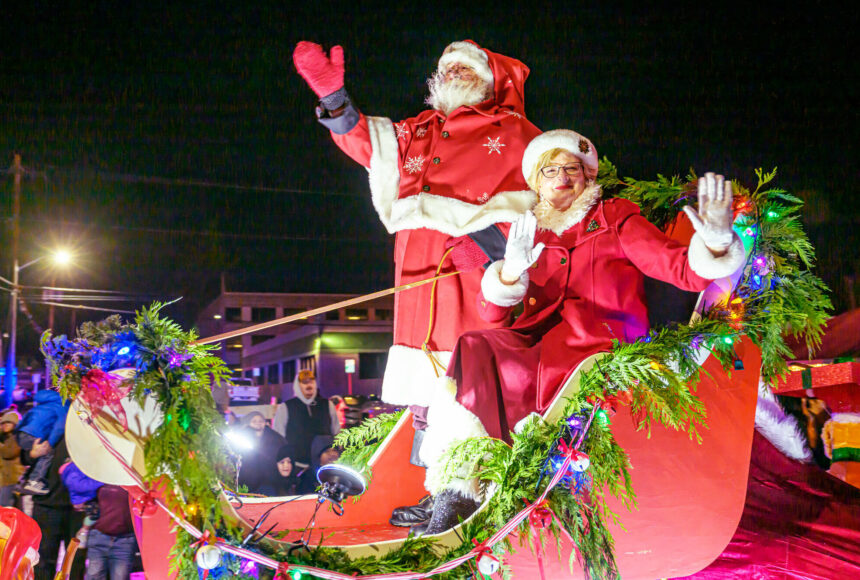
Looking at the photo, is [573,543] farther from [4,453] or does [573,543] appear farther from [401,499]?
[4,453]

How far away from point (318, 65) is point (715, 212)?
1558 millimetres

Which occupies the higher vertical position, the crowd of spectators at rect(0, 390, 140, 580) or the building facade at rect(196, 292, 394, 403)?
the crowd of spectators at rect(0, 390, 140, 580)

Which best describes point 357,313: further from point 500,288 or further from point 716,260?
point 716,260

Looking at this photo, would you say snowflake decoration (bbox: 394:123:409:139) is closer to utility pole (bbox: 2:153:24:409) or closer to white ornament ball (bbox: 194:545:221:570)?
white ornament ball (bbox: 194:545:221:570)

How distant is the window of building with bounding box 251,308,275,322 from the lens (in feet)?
70.7

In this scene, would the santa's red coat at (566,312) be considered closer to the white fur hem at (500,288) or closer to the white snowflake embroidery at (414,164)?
the white fur hem at (500,288)

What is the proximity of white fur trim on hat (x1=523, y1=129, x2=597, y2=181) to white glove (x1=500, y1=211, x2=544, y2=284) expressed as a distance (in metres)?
0.43

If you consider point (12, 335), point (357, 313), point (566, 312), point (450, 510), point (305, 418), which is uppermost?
point (566, 312)

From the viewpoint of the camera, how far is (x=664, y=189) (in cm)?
265

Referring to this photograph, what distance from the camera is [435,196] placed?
2.68 metres

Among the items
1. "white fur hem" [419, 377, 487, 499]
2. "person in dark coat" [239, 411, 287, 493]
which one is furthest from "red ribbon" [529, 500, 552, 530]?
"person in dark coat" [239, 411, 287, 493]

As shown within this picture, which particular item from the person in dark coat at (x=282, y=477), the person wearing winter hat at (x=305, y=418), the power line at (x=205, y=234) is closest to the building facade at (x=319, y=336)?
the power line at (x=205, y=234)

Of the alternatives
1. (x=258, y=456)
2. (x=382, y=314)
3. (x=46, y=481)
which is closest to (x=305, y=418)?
(x=258, y=456)

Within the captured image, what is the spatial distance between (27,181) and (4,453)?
386 inches
